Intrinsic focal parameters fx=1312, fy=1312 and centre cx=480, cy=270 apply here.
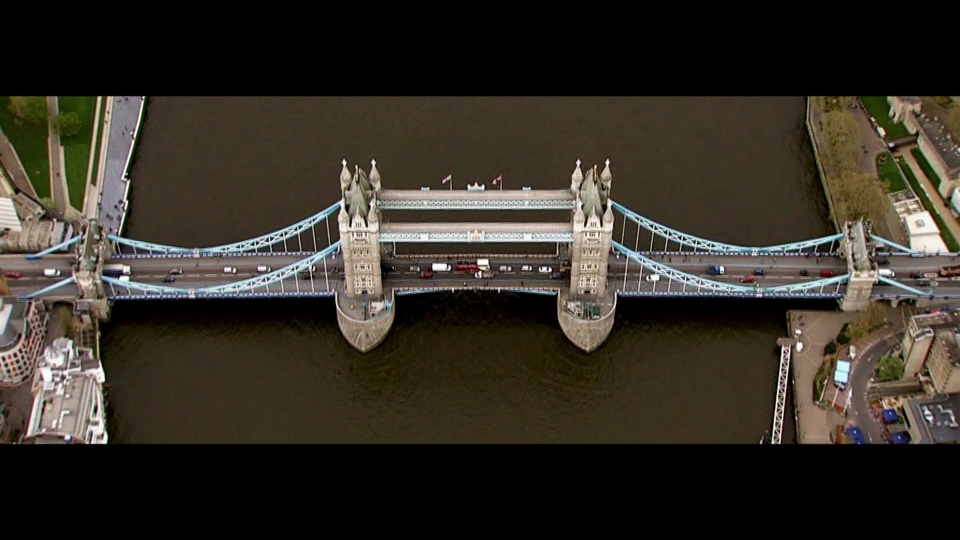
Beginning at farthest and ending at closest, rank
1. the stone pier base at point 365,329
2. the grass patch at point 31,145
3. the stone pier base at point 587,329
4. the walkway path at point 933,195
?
the grass patch at point 31,145 < the walkway path at point 933,195 < the stone pier base at point 365,329 < the stone pier base at point 587,329

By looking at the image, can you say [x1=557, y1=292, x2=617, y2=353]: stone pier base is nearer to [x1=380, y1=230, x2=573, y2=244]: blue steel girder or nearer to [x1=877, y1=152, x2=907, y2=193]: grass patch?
[x1=380, y1=230, x2=573, y2=244]: blue steel girder

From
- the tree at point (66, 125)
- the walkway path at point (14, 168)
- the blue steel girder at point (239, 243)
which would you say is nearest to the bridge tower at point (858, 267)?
the blue steel girder at point (239, 243)

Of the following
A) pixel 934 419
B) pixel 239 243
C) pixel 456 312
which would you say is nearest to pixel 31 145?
pixel 239 243

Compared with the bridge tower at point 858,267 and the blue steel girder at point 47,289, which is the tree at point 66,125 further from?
the bridge tower at point 858,267

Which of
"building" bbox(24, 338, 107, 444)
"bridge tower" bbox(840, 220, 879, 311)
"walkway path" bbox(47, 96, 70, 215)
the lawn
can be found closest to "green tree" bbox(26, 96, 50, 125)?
"walkway path" bbox(47, 96, 70, 215)

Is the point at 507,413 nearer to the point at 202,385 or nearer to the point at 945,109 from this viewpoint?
the point at 202,385

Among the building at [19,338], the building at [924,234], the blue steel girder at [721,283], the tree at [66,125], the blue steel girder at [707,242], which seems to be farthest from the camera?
the tree at [66,125]
